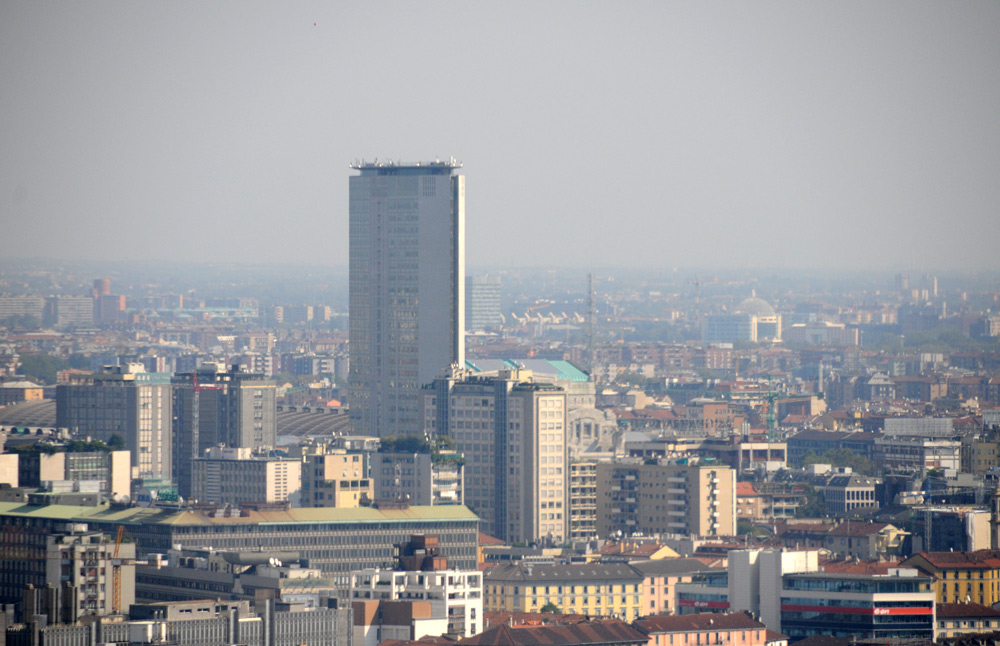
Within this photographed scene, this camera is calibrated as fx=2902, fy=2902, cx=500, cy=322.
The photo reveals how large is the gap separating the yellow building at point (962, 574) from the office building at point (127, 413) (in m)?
44.8

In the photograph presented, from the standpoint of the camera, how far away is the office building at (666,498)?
113188mm

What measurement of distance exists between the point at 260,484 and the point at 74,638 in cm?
3979

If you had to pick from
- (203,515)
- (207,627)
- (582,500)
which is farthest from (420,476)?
(207,627)

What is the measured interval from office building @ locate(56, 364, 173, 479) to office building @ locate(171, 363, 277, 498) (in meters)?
0.58

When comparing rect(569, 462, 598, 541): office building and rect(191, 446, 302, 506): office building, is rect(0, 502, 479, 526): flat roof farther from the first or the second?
rect(569, 462, 598, 541): office building

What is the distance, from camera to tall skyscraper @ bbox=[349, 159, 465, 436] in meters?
131

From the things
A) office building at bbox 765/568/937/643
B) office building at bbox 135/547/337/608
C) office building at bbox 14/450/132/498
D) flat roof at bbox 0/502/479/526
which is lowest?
office building at bbox 765/568/937/643

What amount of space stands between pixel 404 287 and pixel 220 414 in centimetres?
1090

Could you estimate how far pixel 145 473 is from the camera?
12281 cm

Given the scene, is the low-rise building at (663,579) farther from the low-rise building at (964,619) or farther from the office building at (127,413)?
the office building at (127,413)

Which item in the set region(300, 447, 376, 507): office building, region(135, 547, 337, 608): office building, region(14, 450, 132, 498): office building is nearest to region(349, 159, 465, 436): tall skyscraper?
region(300, 447, 376, 507): office building

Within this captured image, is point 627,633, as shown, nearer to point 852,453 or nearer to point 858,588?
point 858,588

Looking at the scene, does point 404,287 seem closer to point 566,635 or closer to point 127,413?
point 127,413

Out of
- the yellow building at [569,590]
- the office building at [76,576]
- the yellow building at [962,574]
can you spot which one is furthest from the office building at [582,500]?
the office building at [76,576]
